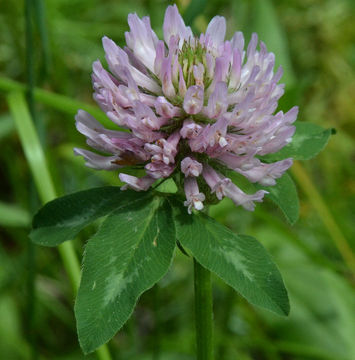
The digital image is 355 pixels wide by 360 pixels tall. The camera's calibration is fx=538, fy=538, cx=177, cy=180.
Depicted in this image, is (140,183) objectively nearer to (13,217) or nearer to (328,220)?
(13,217)

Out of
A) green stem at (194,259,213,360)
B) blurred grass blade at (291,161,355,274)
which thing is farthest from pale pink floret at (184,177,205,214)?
blurred grass blade at (291,161,355,274)

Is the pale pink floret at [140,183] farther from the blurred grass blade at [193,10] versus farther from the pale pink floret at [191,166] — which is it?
the blurred grass blade at [193,10]

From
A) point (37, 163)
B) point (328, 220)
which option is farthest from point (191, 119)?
point (328, 220)

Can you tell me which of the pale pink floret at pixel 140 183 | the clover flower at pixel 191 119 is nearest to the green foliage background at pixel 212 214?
the clover flower at pixel 191 119

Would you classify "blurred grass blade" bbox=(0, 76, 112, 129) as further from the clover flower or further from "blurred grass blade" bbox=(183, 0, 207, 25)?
the clover flower

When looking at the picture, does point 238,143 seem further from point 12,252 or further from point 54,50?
point 12,252
